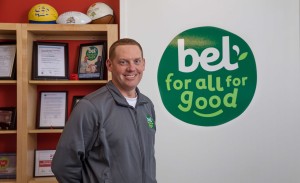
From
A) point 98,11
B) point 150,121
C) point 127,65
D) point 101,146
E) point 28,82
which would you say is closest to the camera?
point 101,146

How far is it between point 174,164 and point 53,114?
1196mm

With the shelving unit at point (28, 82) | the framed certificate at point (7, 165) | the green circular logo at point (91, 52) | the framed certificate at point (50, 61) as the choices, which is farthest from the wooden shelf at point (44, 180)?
the green circular logo at point (91, 52)

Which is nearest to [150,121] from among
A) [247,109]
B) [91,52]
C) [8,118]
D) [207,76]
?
[207,76]

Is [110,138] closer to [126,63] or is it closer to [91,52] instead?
[126,63]

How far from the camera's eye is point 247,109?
2941 millimetres

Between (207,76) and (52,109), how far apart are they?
1.45 m

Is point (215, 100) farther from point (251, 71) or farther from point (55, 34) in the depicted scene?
point (55, 34)

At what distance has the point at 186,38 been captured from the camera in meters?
2.92

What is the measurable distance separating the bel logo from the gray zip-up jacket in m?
1.20

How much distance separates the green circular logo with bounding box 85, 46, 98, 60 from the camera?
3109 mm

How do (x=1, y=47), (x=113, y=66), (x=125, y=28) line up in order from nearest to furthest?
(x=113, y=66) → (x=125, y=28) → (x=1, y=47)

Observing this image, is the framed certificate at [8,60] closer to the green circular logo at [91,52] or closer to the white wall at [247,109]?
the green circular logo at [91,52]

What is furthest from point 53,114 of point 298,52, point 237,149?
point 298,52

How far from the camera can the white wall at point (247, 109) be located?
9.56ft
